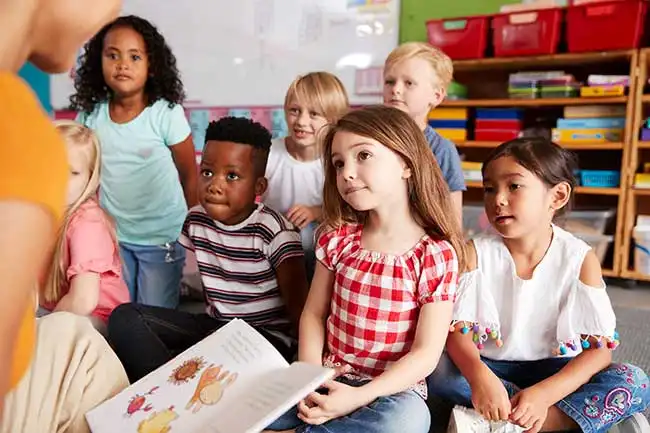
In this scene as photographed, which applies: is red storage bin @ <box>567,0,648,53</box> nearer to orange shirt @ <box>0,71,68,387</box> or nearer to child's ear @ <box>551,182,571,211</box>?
child's ear @ <box>551,182,571,211</box>

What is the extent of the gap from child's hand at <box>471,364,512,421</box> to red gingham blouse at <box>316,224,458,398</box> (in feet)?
0.27

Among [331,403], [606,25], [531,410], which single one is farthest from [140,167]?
[606,25]

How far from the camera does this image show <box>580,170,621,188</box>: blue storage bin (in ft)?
7.22

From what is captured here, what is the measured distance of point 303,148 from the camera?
1.35m

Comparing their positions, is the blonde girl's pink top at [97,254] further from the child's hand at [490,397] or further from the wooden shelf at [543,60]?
the wooden shelf at [543,60]

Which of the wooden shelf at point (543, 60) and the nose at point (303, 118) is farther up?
the wooden shelf at point (543, 60)

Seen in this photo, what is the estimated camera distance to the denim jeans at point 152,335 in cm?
103

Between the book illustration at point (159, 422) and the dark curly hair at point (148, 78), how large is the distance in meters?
1.02

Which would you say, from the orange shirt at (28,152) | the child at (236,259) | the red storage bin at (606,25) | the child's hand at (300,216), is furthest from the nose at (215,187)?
the red storage bin at (606,25)

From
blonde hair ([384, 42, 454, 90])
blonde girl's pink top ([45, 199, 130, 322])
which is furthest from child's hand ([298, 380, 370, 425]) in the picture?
blonde hair ([384, 42, 454, 90])

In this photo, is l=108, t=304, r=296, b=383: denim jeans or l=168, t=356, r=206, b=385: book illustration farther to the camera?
l=108, t=304, r=296, b=383: denim jeans

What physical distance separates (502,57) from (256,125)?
148 centimetres

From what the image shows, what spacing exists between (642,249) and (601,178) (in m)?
0.31

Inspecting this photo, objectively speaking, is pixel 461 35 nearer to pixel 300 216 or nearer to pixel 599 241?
pixel 599 241
